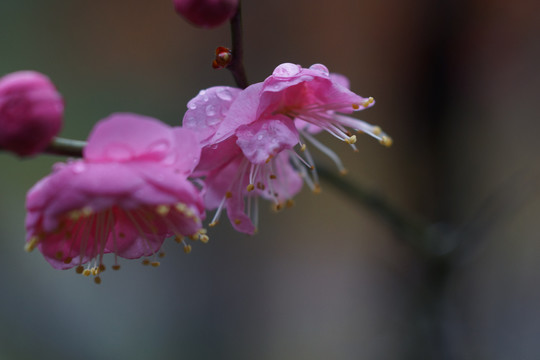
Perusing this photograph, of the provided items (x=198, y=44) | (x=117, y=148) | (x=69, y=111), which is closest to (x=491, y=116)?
(x=198, y=44)

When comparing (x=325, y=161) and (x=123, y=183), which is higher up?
(x=123, y=183)

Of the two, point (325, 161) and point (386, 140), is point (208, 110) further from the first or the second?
point (325, 161)

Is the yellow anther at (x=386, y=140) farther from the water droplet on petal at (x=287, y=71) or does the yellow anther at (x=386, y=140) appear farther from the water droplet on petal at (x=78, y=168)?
the water droplet on petal at (x=78, y=168)

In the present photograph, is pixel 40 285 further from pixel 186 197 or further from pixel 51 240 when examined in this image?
pixel 186 197

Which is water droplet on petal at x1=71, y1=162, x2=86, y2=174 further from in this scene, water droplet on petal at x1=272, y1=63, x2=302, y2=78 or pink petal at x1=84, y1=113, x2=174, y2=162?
water droplet on petal at x1=272, y1=63, x2=302, y2=78

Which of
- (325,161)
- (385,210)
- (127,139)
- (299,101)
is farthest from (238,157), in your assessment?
(325,161)

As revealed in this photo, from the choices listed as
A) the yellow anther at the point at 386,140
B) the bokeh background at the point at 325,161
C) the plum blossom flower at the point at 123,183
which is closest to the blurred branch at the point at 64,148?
the plum blossom flower at the point at 123,183

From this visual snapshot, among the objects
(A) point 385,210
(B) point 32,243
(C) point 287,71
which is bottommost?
(A) point 385,210
